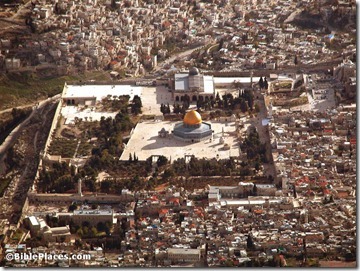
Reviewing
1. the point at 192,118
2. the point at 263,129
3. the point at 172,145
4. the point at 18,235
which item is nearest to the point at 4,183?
the point at 18,235

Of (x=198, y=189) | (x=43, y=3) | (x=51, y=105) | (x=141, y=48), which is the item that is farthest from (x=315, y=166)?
(x=43, y=3)

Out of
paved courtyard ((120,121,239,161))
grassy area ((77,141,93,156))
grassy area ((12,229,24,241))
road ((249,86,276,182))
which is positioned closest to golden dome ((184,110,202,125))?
paved courtyard ((120,121,239,161))

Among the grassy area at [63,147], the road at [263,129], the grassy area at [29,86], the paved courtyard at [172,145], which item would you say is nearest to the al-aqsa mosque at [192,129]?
the paved courtyard at [172,145]

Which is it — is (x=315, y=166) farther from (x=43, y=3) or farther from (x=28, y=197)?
(x=43, y=3)

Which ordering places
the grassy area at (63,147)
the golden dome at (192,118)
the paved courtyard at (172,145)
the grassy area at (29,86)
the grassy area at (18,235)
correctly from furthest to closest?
the grassy area at (29,86) < the golden dome at (192,118) < the grassy area at (63,147) < the paved courtyard at (172,145) < the grassy area at (18,235)

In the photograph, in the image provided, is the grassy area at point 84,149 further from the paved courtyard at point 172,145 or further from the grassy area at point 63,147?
the paved courtyard at point 172,145

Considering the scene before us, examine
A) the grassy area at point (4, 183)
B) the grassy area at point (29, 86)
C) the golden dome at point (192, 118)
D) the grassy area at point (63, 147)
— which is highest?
the golden dome at point (192, 118)

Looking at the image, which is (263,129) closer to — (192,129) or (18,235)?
(192,129)
